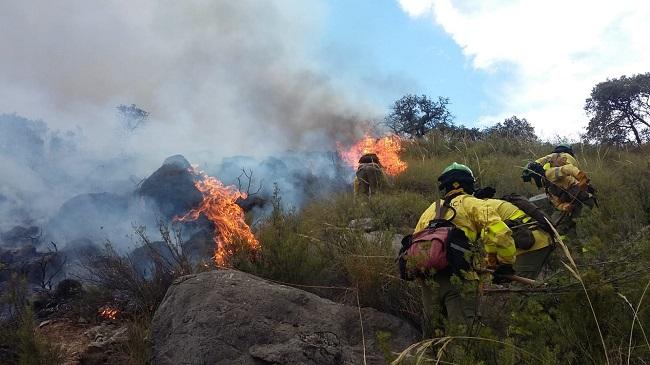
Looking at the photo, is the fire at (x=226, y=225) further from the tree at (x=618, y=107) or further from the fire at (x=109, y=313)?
the tree at (x=618, y=107)

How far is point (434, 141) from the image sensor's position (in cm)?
1730

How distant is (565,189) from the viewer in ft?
23.4

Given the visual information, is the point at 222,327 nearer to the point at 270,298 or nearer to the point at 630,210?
the point at 270,298

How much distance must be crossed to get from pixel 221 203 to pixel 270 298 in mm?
3279

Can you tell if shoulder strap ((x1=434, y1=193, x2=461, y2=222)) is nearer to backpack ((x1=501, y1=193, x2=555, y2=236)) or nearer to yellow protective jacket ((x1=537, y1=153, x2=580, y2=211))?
backpack ((x1=501, y1=193, x2=555, y2=236))

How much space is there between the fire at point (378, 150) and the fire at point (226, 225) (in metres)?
7.22

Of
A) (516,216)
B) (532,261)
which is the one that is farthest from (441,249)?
(532,261)

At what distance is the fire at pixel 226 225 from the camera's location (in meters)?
6.21

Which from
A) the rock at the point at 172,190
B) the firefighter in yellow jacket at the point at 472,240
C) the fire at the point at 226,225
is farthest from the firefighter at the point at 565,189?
the rock at the point at 172,190

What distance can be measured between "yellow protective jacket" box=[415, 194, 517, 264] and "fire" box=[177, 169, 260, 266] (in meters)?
2.81

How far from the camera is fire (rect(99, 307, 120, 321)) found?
600 centimetres

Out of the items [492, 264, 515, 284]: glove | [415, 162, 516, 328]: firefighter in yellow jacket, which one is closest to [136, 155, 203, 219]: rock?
[415, 162, 516, 328]: firefighter in yellow jacket

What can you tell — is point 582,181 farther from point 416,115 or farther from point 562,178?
point 416,115

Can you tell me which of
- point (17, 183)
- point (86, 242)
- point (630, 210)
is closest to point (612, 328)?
point (630, 210)
